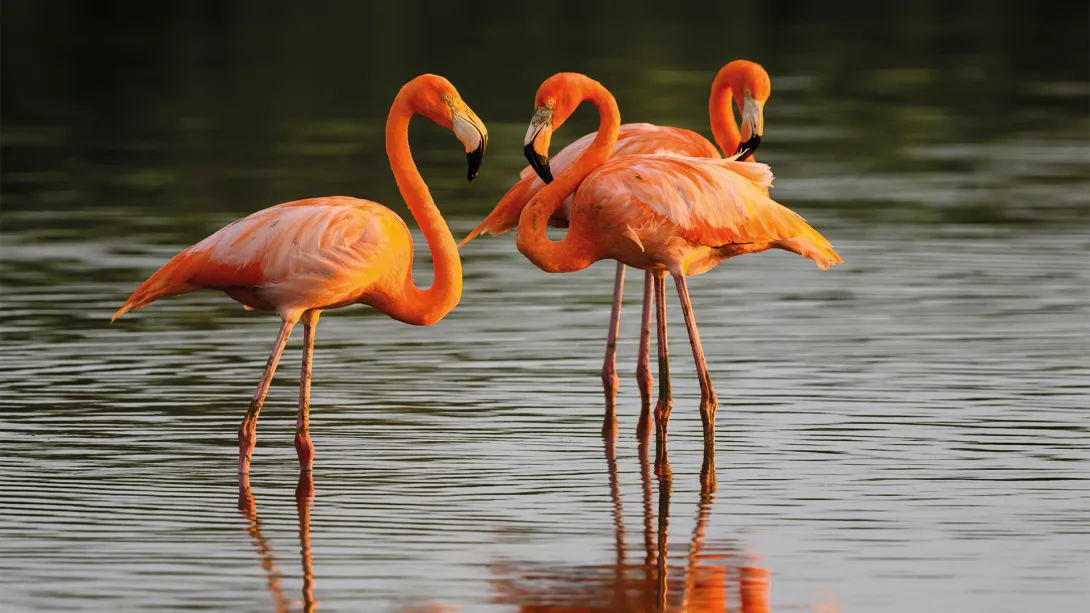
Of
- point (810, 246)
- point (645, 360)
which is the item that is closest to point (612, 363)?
point (645, 360)

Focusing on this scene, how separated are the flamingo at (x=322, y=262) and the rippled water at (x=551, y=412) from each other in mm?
680

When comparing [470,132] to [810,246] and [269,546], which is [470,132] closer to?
[810,246]

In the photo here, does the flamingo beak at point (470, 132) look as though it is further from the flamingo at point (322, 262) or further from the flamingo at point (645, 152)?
the flamingo at point (645, 152)

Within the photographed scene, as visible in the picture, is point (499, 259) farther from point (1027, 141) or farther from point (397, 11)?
point (397, 11)

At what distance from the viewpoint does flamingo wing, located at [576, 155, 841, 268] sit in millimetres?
9859

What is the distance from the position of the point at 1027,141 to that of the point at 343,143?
8.18 m

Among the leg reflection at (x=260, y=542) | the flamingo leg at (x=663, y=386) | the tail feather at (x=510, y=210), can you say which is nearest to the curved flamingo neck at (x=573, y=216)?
the flamingo leg at (x=663, y=386)

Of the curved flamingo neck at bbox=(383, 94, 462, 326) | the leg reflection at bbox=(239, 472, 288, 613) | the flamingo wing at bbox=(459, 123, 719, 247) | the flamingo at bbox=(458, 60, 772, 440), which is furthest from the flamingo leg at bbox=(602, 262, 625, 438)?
the leg reflection at bbox=(239, 472, 288, 613)

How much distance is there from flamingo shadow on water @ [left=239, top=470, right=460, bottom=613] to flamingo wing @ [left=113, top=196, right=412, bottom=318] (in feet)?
2.81

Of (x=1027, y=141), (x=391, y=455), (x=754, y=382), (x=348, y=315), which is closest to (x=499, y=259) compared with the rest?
A: (x=348, y=315)

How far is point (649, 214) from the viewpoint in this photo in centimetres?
984

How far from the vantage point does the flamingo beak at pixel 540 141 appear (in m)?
9.89

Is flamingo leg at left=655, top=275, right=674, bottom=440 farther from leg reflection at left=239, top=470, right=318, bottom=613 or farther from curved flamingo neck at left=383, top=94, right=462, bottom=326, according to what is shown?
leg reflection at left=239, top=470, right=318, bottom=613

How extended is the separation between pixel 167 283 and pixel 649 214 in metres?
2.40
